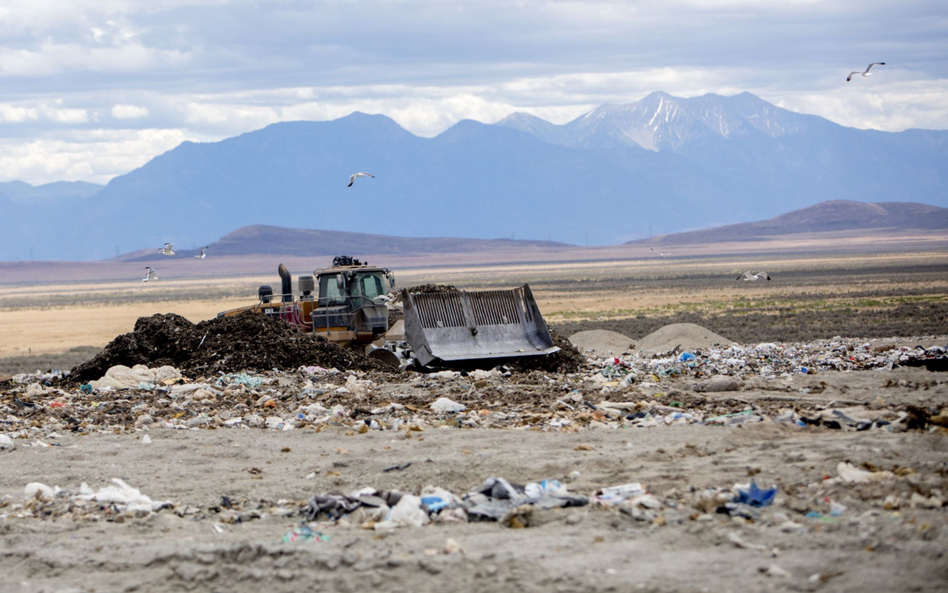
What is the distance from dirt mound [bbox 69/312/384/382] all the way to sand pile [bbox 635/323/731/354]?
302 inches

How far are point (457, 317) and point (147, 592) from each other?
1016cm

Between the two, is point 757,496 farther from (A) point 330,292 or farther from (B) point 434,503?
(A) point 330,292

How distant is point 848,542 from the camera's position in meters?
5.79

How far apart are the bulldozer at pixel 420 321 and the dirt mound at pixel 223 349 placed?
0.85 meters

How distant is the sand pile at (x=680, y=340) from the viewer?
21.9 metres

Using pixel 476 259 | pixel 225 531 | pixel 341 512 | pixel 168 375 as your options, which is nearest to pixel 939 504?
pixel 341 512

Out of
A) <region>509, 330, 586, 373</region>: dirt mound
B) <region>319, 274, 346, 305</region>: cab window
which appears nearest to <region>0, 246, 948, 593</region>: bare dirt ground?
<region>509, 330, 586, 373</region>: dirt mound

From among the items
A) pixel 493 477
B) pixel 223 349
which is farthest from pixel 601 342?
pixel 493 477

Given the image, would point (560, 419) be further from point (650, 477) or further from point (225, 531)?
point (225, 531)

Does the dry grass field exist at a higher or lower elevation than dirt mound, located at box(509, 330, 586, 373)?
lower

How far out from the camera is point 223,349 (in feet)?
54.6

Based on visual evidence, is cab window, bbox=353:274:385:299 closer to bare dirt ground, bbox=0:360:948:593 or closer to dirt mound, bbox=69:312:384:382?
dirt mound, bbox=69:312:384:382

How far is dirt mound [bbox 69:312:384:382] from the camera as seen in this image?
1616cm

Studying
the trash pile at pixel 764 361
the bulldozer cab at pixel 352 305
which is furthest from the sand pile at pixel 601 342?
the bulldozer cab at pixel 352 305
